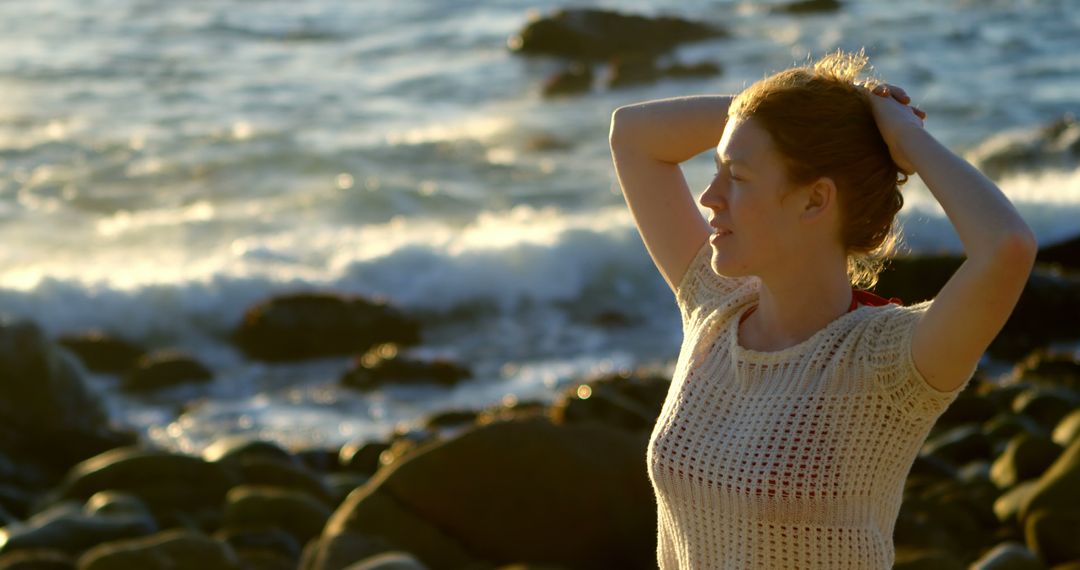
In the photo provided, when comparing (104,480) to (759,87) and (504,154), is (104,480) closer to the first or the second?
(759,87)

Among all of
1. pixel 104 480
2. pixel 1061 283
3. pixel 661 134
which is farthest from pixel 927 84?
pixel 661 134

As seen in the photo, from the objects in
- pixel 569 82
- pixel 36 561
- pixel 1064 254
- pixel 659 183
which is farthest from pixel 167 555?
pixel 569 82

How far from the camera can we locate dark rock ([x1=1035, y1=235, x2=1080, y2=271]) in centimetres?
1369

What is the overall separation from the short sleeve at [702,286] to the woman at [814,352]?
233 mm

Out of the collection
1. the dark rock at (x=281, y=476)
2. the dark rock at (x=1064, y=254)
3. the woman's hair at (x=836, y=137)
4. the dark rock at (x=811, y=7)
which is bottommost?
the dark rock at (x=811, y=7)

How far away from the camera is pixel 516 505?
6.16 meters

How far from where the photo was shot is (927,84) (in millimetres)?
23016

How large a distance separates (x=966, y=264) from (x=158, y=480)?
19.5ft

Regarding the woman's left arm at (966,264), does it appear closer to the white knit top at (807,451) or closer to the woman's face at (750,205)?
the white knit top at (807,451)

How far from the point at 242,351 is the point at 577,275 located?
3338 mm

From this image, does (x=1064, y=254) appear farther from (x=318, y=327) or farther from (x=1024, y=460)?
(x=1024, y=460)

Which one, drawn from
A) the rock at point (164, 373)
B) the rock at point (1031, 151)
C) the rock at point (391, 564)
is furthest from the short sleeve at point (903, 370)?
the rock at point (1031, 151)

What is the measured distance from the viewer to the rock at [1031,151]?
59.5ft

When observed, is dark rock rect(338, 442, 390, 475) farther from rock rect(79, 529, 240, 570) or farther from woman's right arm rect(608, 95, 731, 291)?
woman's right arm rect(608, 95, 731, 291)
